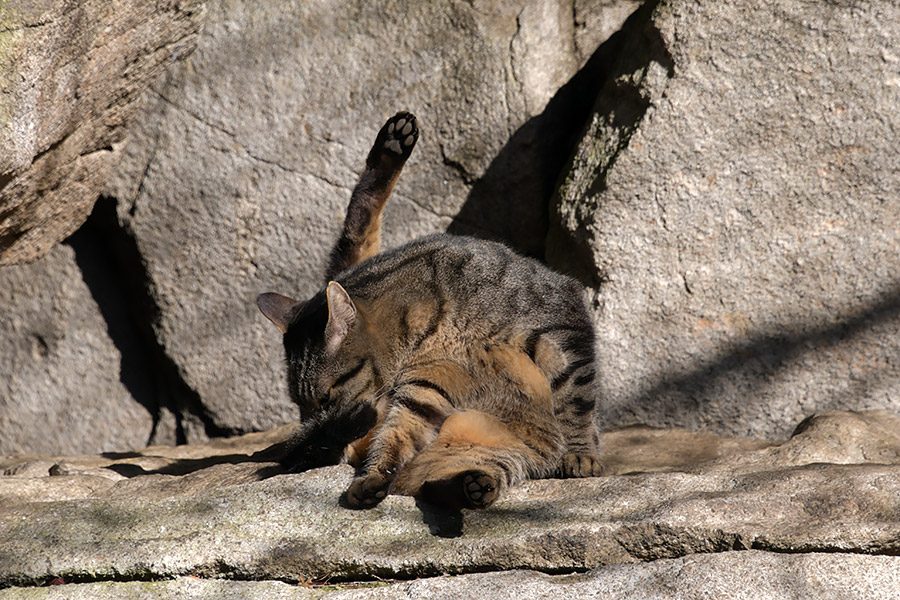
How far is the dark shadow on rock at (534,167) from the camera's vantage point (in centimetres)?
466

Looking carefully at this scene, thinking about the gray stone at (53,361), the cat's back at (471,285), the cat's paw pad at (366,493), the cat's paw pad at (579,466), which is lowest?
the cat's paw pad at (366,493)

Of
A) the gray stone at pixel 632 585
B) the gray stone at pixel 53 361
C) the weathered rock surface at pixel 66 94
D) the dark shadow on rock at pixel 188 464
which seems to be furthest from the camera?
the gray stone at pixel 53 361

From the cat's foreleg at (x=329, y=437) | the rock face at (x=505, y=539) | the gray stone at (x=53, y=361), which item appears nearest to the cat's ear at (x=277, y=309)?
the cat's foreleg at (x=329, y=437)

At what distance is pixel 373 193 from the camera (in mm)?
4258

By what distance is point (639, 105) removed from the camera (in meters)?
4.20

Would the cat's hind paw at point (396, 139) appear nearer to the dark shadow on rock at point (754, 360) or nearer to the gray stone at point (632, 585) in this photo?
the dark shadow on rock at point (754, 360)

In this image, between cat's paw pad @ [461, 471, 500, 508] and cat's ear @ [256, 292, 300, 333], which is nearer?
cat's paw pad @ [461, 471, 500, 508]

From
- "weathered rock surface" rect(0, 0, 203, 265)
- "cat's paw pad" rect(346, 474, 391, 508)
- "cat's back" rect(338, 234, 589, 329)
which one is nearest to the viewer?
"cat's paw pad" rect(346, 474, 391, 508)

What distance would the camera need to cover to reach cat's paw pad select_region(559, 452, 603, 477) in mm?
3471

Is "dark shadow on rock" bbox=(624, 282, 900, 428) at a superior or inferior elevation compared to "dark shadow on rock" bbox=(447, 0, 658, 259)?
inferior

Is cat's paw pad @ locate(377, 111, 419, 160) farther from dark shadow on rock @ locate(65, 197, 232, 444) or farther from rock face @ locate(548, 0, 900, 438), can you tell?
dark shadow on rock @ locate(65, 197, 232, 444)

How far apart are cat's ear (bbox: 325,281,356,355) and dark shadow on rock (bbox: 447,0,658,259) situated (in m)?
1.47

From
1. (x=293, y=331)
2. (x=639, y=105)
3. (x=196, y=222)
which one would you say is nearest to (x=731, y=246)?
(x=639, y=105)

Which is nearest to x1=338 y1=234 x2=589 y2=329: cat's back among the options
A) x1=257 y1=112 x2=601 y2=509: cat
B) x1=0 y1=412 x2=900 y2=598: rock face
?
x1=257 y1=112 x2=601 y2=509: cat
